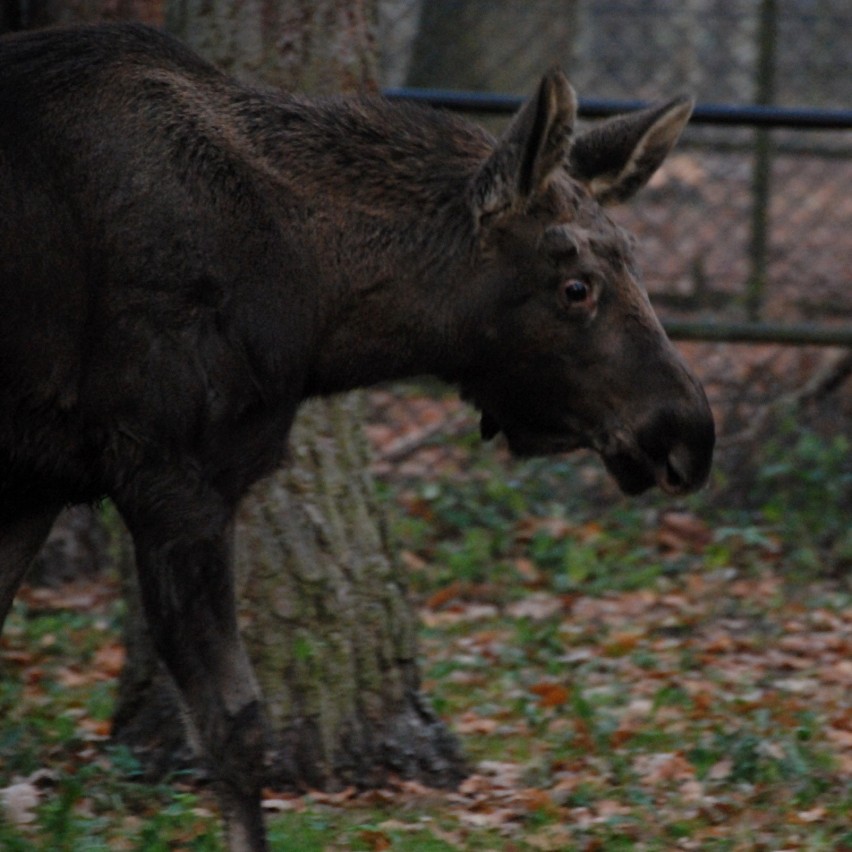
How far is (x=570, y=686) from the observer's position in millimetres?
6863

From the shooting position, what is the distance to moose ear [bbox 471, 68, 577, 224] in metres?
4.50

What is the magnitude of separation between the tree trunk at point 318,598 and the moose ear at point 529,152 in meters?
1.27

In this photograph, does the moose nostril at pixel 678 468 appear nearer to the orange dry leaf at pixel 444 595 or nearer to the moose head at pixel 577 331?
the moose head at pixel 577 331

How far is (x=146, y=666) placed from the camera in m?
5.91

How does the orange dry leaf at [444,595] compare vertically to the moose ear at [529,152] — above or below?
below

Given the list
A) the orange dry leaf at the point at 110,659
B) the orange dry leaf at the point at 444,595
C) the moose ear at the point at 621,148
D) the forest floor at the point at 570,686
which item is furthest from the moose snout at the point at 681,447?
the orange dry leaf at the point at 444,595

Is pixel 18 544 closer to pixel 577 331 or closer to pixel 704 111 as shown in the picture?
pixel 577 331

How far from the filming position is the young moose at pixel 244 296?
4.50 m

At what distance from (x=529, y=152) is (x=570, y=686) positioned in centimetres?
292

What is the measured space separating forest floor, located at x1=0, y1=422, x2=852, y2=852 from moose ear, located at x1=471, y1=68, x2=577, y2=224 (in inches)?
77.2

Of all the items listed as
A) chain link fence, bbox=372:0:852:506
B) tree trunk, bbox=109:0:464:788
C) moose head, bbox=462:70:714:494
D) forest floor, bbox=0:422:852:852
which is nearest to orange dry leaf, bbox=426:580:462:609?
forest floor, bbox=0:422:852:852

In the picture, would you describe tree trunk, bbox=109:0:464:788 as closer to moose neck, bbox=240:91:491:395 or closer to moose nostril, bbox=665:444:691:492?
moose neck, bbox=240:91:491:395

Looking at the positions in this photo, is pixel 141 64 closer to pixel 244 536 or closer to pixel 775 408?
pixel 244 536

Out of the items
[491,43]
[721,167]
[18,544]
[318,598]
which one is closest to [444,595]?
[318,598]
